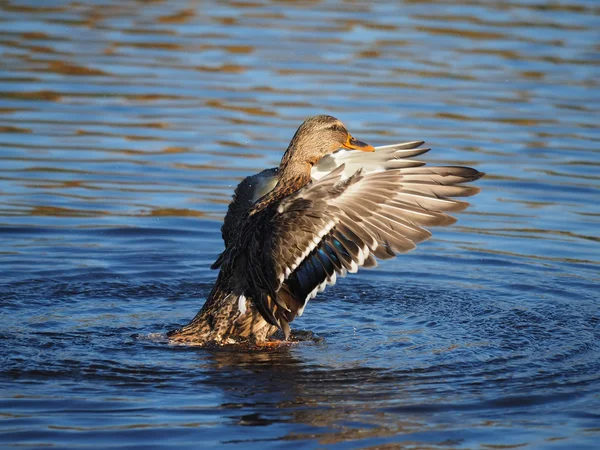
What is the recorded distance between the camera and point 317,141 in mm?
7516

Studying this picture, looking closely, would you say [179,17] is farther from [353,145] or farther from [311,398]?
[311,398]

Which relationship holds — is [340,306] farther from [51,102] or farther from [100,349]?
[51,102]

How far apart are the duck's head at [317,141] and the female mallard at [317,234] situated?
0.89 ft

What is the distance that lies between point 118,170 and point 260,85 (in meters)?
3.68

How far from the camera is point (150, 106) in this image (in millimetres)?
13789

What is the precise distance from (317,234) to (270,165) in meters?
5.10

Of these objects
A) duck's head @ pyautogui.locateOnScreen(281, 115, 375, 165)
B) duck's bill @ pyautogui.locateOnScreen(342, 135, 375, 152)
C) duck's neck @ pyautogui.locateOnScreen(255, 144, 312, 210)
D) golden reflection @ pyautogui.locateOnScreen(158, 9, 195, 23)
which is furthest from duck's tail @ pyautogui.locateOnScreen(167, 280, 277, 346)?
golden reflection @ pyautogui.locateOnScreen(158, 9, 195, 23)

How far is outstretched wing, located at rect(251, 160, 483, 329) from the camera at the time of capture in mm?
6609

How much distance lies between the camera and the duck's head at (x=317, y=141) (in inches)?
293

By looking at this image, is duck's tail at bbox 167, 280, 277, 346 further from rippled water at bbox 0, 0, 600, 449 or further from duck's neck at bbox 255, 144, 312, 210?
duck's neck at bbox 255, 144, 312, 210

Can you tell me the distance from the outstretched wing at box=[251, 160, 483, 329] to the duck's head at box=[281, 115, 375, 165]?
67 centimetres

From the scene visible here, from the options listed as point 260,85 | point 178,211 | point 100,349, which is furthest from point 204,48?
point 100,349

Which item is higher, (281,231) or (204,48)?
(204,48)

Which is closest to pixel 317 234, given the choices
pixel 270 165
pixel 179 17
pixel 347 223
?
pixel 347 223
